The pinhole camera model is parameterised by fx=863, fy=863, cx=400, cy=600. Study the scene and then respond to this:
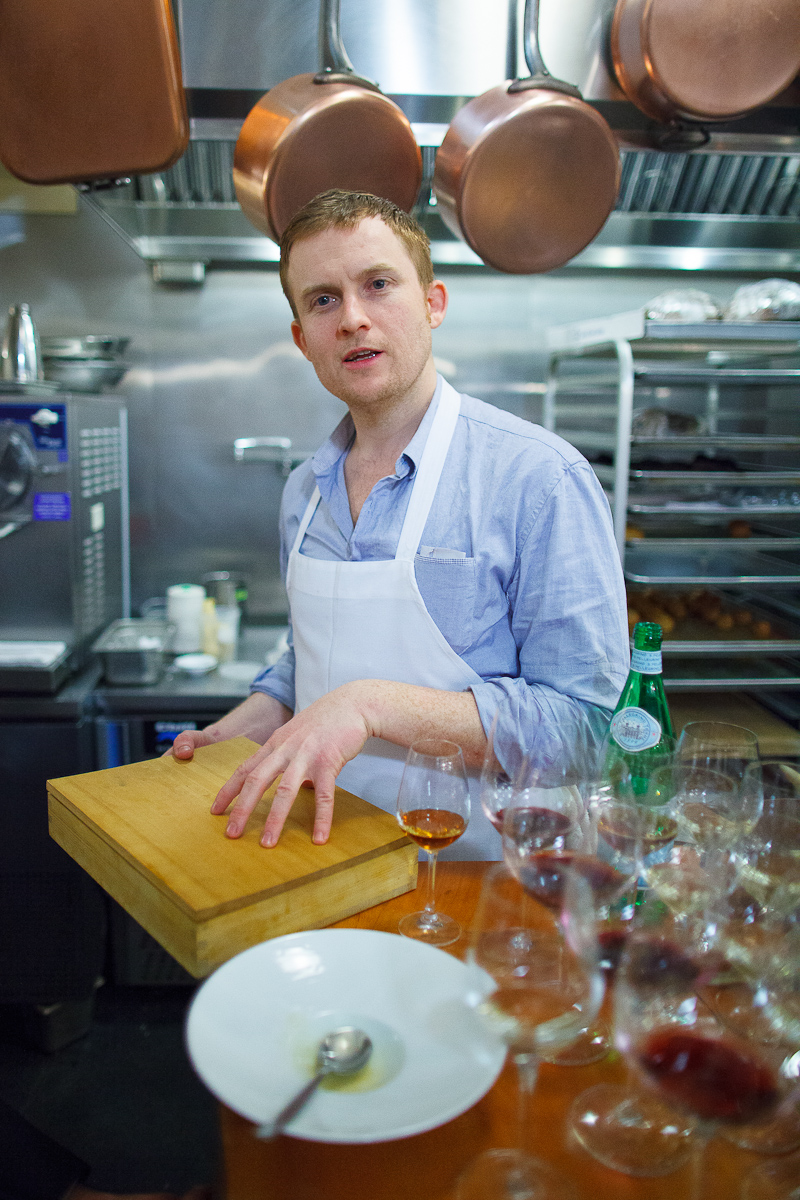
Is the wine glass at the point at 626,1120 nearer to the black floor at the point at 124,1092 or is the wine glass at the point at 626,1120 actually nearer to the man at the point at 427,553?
Result: the man at the point at 427,553

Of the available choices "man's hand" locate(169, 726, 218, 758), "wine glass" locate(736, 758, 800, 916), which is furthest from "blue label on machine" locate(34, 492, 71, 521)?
"wine glass" locate(736, 758, 800, 916)

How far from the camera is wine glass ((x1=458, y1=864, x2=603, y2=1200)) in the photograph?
687mm

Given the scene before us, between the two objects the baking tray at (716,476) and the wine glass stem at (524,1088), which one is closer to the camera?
the wine glass stem at (524,1088)

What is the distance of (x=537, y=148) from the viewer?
5.97ft

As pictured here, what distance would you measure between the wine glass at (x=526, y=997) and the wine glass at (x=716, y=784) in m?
0.29

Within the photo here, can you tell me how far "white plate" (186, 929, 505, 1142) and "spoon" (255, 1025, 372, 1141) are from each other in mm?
11

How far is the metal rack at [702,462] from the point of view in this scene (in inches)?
97.1

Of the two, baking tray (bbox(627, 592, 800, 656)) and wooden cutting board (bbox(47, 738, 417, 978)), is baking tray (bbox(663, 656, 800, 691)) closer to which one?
baking tray (bbox(627, 592, 800, 656))

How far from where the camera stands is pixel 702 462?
275 centimetres

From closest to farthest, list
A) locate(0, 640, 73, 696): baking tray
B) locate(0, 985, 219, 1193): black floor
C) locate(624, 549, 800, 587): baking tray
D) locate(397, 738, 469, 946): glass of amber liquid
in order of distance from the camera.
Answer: locate(397, 738, 469, 946): glass of amber liquid < locate(0, 985, 219, 1193): black floor < locate(0, 640, 73, 696): baking tray < locate(624, 549, 800, 587): baking tray

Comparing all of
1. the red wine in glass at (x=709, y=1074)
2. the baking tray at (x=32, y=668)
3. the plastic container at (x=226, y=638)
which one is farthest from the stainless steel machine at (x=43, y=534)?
the red wine in glass at (x=709, y=1074)

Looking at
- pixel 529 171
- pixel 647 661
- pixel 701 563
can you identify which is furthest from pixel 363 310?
pixel 701 563

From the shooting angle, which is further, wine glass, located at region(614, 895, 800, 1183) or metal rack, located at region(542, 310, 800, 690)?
metal rack, located at region(542, 310, 800, 690)

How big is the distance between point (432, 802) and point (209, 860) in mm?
273
